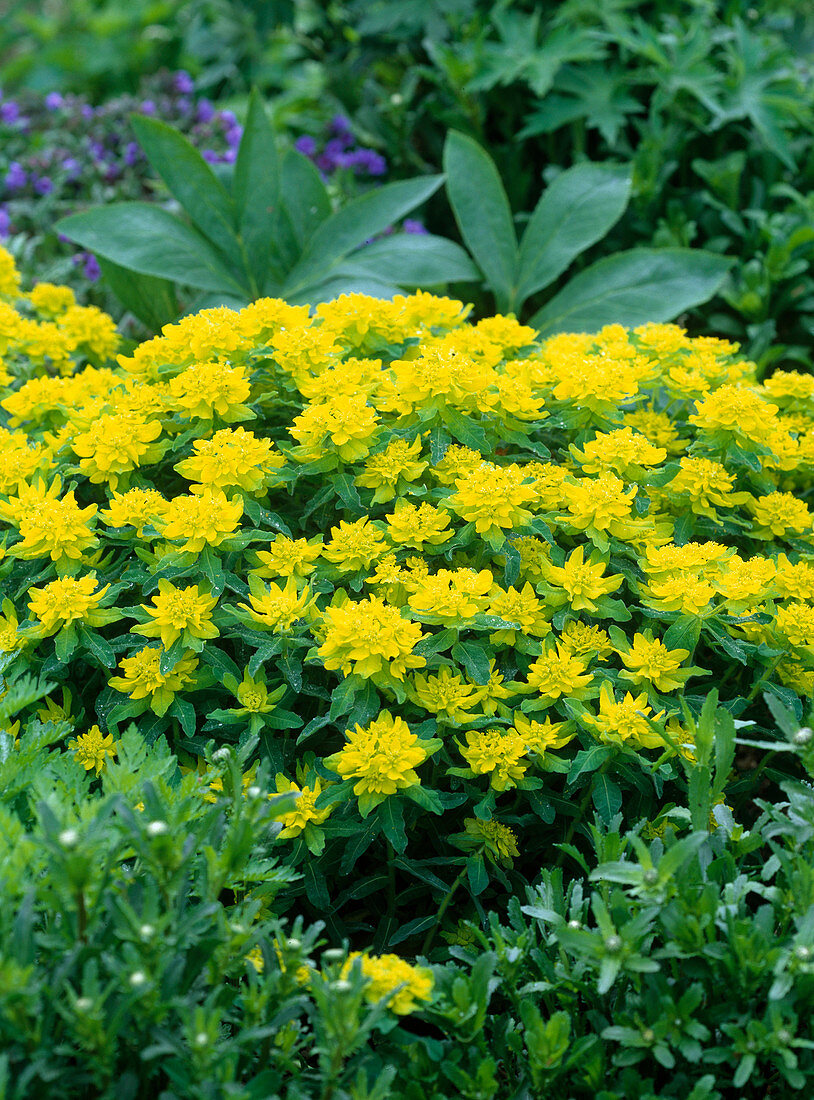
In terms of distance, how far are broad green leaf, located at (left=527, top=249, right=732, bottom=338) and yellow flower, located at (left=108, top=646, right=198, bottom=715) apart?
1847 millimetres

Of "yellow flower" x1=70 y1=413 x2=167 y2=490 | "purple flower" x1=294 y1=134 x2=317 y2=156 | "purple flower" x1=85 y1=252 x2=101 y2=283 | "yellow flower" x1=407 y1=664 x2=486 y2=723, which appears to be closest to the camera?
"yellow flower" x1=407 y1=664 x2=486 y2=723

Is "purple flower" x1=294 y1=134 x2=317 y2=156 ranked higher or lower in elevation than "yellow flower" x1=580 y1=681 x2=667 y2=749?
higher

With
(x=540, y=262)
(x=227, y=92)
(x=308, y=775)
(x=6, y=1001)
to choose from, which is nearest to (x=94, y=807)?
(x=6, y=1001)

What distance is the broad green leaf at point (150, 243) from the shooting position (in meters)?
2.78

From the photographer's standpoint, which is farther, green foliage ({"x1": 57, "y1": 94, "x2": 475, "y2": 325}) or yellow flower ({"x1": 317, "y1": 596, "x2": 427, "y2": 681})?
green foliage ({"x1": 57, "y1": 94, "x2": 475, "y2": 325})

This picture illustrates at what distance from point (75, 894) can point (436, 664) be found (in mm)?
652

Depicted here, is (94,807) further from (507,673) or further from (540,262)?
(540,262)

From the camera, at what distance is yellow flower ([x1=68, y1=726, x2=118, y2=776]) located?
166 centimetres

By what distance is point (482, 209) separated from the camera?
312cm

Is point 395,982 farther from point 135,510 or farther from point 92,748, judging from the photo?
point 135,510

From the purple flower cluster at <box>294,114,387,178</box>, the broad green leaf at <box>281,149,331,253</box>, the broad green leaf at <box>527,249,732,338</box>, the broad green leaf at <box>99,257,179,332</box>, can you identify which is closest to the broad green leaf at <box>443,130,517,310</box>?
the broad green leaf at <box>527,249,732,338</box>

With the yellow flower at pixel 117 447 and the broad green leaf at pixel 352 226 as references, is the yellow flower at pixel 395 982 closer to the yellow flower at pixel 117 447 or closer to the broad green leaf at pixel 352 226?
the yellow flower at pixel 117 447

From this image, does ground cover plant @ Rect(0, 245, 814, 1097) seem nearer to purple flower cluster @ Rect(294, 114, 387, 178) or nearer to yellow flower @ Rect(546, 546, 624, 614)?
yellow flower @ Rect(546, 546, 624, 614)

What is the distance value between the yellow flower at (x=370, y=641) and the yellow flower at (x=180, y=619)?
211 mm
